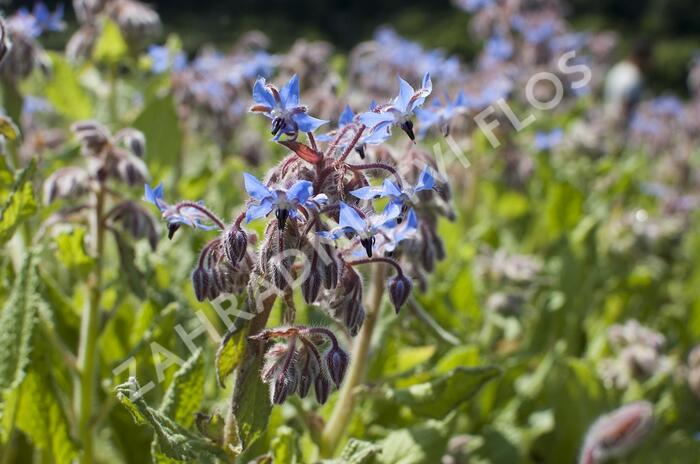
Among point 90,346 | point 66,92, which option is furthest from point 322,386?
point 66,92

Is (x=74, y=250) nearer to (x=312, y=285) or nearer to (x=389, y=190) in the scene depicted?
(x=312, y=285)

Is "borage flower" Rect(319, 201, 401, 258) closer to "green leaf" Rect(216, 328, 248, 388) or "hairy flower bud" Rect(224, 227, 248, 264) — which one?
"hairy flower bud" Rect(224, 227, 248, 264)

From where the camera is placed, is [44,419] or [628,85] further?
[628,85]

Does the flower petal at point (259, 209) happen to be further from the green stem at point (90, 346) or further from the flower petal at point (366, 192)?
the green stem at point (90, 346)

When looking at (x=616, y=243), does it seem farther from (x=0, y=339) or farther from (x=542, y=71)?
(x=0, y=339)

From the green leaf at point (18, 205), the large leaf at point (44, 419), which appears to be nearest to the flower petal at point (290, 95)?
the green leaf at point (18, 205)

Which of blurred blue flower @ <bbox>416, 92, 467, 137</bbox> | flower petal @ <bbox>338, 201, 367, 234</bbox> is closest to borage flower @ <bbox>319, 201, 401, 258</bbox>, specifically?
flower petal @ <bbox>338, 201, 367, 234</bbox>
